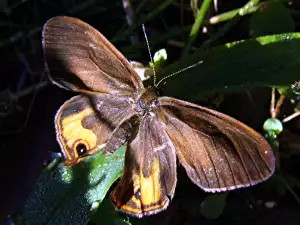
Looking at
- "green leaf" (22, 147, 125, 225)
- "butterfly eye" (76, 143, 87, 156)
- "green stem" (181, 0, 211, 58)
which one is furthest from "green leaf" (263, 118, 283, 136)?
"butterfly eye" (76, 143, 87, 156)

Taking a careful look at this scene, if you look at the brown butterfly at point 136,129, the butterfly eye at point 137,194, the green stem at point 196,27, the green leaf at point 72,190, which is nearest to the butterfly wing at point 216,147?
the brown butterfly at point 136,129

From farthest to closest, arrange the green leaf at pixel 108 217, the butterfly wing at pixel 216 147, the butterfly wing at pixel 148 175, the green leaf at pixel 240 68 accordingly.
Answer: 1. the green leaf at pixel 240 68
2. the green leaf at pixel 108 217
3. the butterfly wing at pixel 148 175
4. the butterfly wing at pixel 216 147

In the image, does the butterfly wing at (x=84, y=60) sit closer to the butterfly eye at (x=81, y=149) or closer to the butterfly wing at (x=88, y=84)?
the butterfly wing at (x=88, y=84)

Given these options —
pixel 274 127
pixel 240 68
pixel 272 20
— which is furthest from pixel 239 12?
pixel 274 127

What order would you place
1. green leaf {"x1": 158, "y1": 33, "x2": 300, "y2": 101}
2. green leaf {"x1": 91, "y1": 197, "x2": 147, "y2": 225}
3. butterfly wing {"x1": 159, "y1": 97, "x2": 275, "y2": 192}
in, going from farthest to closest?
green leaf {"x1": 158, "y1": 33, "x2": 300, "y2": 101}
green leaf {"x1": 91, "y1": 197, "x2": 147, "y2": 225}
butterfly wing {"x1": 159, "y1": 97, "x2": 275, "y2": 192}

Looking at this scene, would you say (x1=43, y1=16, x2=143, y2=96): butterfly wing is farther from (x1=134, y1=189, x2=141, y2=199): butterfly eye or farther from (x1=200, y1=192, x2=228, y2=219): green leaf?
(x1=200, y1=192, x2=228, y2=219): green leaf

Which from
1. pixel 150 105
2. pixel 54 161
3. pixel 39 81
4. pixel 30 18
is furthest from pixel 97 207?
pixel 30 18

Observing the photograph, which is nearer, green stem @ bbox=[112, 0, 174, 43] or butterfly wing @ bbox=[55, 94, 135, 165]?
butterfly wing @ bbox=[55, 94, 135, 165]
